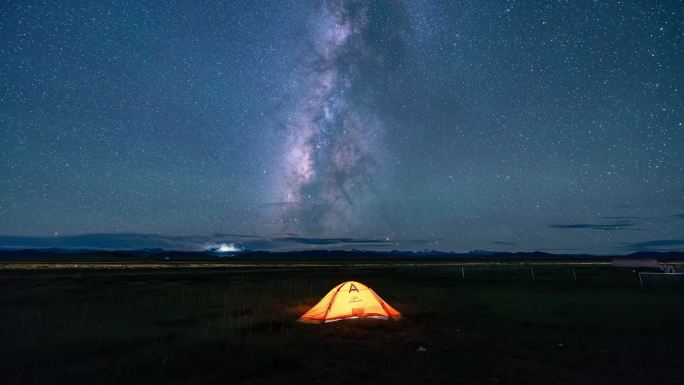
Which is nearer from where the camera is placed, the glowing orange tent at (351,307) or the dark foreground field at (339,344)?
the dark foreground field at (339,344)

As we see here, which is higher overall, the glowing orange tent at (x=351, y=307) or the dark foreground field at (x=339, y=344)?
the glowing orange tent at (x=351, y=307)

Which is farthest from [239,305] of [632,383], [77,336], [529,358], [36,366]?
[632,383]

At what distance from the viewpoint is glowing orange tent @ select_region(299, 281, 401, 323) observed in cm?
1473

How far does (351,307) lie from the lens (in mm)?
14758

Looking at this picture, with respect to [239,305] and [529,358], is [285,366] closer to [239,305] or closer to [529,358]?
[529,358]

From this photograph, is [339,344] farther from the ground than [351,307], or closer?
closer

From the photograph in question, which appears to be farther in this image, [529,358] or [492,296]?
[492,296]

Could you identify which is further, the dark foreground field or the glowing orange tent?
the glowing orange tent

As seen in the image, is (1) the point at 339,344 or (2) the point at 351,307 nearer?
(1) the point at 339,344

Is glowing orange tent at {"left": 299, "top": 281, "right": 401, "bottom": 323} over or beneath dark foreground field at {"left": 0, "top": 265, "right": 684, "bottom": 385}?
over

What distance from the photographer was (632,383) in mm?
7984

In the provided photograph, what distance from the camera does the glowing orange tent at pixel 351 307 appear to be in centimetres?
1473

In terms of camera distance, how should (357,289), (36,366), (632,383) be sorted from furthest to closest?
1. (357,289)
2. (36,366)
3. (632,383)

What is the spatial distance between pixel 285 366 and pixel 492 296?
62.6ft
